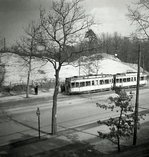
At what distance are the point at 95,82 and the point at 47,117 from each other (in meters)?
14.4

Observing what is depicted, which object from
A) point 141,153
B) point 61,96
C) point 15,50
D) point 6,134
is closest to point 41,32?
point 15,50

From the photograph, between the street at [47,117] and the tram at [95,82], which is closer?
the street at [47,117]

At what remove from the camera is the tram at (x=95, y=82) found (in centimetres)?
3181

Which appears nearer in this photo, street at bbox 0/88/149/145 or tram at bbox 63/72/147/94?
street at bbox 0/88/149/145

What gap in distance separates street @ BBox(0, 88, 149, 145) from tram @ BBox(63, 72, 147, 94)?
273 cm

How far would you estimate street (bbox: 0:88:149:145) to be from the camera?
56.9 feet

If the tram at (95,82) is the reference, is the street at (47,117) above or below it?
below

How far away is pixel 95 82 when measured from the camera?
112 feet

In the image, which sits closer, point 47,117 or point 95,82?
point 47,117

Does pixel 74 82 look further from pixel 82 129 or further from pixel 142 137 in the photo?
pixel 142 137

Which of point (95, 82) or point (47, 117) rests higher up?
point (95, 82)

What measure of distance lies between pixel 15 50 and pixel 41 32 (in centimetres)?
273

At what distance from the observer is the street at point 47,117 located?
56.9 ft

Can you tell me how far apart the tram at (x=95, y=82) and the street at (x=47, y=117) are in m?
2.73
